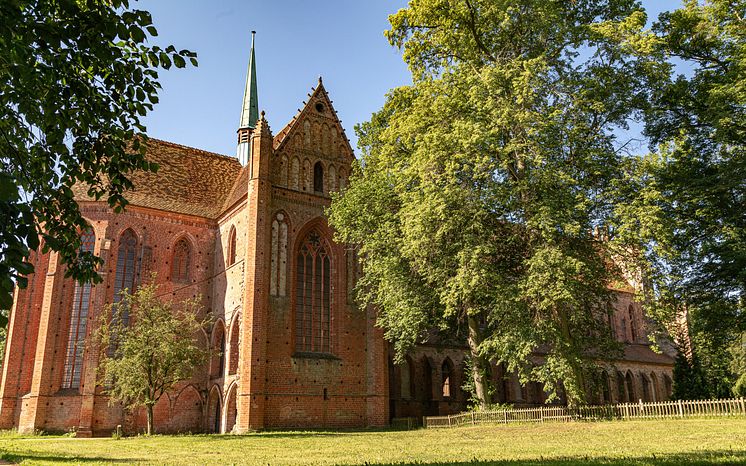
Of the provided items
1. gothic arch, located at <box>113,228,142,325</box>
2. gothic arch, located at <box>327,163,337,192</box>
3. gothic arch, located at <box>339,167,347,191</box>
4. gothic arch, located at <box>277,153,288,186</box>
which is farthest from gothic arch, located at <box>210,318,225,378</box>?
gothic arch, located at <box>339,167,347,191</box>

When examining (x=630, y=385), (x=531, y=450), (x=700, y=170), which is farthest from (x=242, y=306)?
(x=630, y=385)

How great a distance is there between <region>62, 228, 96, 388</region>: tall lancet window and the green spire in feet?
74.2

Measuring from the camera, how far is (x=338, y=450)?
48.1ft

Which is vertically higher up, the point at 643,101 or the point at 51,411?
the point at 643,101

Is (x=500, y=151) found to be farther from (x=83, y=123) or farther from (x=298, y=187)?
(x=83, y=123)

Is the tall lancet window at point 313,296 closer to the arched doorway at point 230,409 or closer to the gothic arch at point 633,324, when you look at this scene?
the arched doorway at point 230,409

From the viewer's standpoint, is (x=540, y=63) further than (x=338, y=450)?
Yes

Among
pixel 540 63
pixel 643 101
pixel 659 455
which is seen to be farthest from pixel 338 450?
pixel 643 101

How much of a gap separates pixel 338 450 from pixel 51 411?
19.4 m

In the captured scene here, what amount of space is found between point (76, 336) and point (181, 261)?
21.1 feet

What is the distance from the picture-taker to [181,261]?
32688 mm

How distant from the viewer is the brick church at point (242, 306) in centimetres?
2719

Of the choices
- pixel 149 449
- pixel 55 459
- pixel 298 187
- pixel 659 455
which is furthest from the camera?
pixel 298 187

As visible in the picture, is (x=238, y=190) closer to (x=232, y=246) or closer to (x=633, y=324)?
(x=232, y=246)
